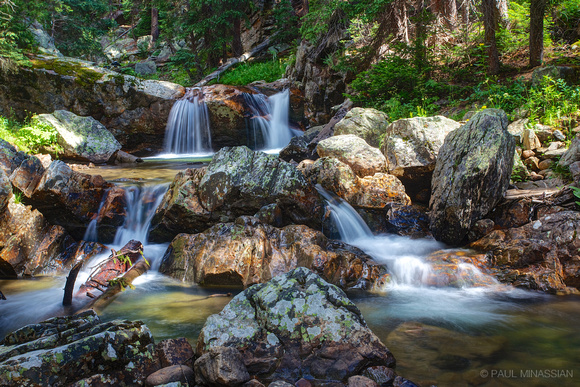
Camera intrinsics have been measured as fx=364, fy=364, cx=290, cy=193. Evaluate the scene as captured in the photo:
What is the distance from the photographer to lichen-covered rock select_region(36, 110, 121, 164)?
1178 cm

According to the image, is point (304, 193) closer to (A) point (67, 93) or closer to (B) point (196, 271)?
(B) point (196, 271)

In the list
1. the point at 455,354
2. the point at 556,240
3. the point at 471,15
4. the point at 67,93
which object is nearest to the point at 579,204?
the point at 556,240

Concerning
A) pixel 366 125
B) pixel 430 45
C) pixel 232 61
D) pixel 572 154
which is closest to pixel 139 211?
pixel 366 125

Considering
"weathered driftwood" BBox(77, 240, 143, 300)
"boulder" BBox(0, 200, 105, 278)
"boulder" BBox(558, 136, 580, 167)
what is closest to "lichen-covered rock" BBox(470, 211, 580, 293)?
"boulder" BBox(558, 136, 580, 167)

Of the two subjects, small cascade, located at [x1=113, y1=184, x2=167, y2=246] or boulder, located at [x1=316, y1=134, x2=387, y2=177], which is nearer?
small cascade, located at [x1=113, y1=184, x2=167, y2=246]

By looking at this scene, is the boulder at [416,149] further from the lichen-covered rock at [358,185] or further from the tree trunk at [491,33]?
the tree trunk at [491,33]

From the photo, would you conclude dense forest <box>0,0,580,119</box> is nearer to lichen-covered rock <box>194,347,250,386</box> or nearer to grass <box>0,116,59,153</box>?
grass <box>0,116,59,153</box>

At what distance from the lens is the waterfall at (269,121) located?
51.7ft

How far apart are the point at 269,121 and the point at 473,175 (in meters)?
10.8

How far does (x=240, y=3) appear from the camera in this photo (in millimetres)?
20562

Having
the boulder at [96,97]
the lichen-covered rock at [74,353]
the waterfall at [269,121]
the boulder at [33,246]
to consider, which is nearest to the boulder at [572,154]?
the lichen-covered rock at [74,353]

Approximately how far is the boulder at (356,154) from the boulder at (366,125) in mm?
1035

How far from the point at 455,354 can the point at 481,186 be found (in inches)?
141

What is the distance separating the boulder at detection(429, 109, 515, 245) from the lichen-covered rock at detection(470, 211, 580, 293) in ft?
2.29
